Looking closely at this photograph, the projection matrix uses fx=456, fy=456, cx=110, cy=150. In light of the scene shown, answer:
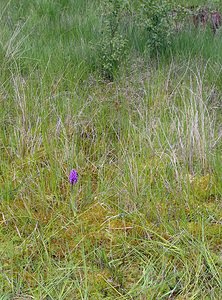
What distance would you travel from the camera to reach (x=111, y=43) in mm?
4059

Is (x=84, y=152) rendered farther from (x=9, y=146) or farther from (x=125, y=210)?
(x=125, y=210)

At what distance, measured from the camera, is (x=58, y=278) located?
2104mm

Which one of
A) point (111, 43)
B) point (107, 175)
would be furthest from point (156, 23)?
point (107, 175)

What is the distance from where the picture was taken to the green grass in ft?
7.02

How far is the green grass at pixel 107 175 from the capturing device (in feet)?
7.02

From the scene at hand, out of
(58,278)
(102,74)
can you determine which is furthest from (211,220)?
(102,74)

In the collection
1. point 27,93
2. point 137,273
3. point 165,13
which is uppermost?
point 165,13

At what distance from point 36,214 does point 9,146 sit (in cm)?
71

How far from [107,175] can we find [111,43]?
167 cm

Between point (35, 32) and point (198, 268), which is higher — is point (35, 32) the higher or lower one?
the higher one

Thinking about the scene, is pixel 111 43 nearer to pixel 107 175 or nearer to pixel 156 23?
pixel 156 23

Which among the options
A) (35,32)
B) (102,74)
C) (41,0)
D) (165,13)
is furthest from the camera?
(41,0)

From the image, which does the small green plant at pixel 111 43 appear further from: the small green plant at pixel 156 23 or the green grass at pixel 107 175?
the small green plant at pixel 156 23

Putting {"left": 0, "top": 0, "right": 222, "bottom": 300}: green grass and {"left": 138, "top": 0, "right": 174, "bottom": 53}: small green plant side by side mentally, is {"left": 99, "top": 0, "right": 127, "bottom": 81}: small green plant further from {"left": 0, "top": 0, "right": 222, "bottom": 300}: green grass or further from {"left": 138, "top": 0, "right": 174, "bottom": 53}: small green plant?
{"left": 138, "top": 0, "right": 174, "bottom": 53}: small green plant
